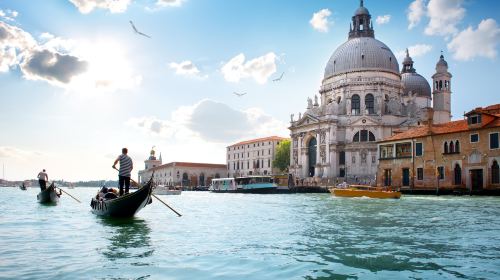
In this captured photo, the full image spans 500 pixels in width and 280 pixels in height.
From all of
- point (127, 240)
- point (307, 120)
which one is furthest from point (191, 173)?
point (127, 240)

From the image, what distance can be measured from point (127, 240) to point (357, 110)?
4951 cm

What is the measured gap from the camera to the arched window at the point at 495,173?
2944 cm

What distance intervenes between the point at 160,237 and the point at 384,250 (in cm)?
426

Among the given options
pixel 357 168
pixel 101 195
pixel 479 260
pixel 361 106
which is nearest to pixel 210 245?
pixel 479 260

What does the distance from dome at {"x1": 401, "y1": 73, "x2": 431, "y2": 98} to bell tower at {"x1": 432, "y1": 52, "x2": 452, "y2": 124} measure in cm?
339

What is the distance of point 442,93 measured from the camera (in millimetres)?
58688

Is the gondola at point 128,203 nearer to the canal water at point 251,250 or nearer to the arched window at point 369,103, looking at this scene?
the canal water at point 251,250

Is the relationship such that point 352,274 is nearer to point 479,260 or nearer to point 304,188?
point 479,260

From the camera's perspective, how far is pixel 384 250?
7547 millimetres

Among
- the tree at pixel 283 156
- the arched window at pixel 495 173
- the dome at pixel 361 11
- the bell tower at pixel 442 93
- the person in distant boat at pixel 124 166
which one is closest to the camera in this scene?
the person in distant boat at pixel 124 166

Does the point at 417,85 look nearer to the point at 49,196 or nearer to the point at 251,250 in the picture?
the point at 49,196

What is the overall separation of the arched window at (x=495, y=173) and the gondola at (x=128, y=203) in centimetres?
2446

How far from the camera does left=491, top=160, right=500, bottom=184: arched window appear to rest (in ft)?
96.6

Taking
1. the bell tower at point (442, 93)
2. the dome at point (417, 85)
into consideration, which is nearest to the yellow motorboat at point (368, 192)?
the bell tower at point (442, 93)
